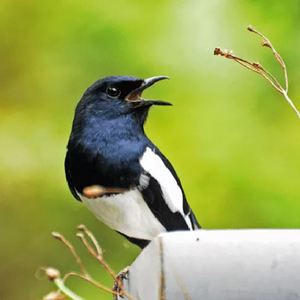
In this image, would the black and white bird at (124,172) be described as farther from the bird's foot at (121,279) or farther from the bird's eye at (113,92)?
the bird's foot at (121,279)

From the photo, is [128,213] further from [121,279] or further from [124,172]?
[121,279]

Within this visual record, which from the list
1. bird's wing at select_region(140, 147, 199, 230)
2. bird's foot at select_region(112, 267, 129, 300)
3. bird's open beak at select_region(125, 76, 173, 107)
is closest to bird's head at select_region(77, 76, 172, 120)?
bird's open beak at select_region(125, 76, 173, 107)

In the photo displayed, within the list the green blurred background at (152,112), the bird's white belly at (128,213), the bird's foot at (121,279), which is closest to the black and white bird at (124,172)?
the bird's white belly at (128,213)

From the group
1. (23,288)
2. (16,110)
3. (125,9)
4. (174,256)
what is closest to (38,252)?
(23,288)

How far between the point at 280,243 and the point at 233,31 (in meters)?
1.58

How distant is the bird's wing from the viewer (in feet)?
4.55

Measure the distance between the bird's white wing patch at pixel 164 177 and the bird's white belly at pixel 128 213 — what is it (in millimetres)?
45

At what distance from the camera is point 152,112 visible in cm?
205

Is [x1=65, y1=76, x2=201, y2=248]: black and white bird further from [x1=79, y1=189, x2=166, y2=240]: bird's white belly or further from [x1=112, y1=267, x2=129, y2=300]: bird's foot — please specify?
[x1=112, y1=267, x2=129, y2=300]: bird's foot

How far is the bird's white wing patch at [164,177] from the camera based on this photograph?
1394 millimetres

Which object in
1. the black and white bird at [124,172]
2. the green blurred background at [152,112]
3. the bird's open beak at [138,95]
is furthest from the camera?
the green blurred background at [152,112]

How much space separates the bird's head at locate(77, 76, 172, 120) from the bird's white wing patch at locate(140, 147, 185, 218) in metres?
0.11

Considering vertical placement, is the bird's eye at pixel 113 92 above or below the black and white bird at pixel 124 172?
above

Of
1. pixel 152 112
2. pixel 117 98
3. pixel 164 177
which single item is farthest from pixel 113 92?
pixel 152 112
